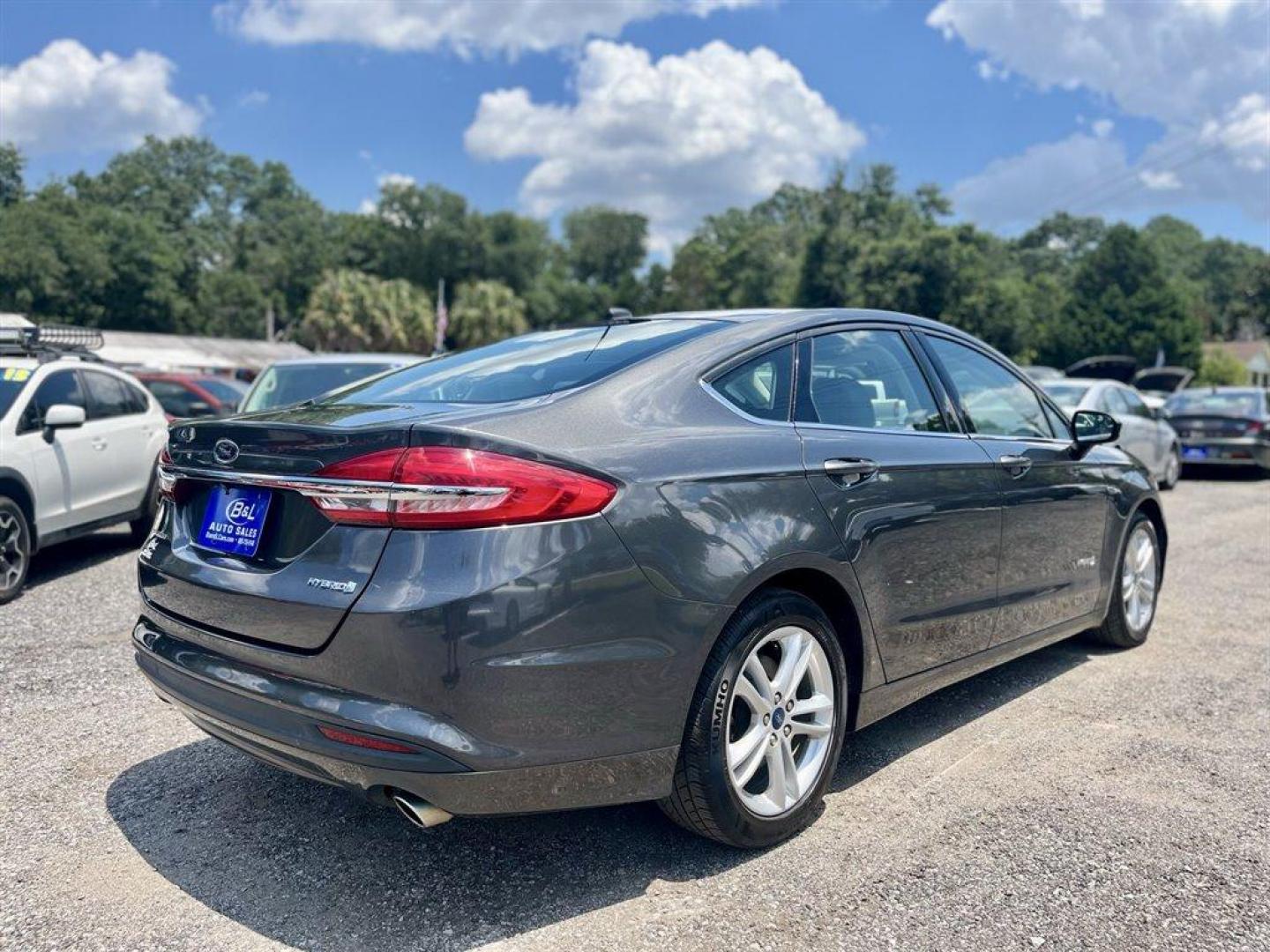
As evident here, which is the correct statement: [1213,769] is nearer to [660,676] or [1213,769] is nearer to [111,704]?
[660,676]

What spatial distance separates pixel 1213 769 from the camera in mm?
3711

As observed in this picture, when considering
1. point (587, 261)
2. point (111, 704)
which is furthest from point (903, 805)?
point (587, 261)

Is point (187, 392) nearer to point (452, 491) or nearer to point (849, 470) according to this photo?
point (849, 470)

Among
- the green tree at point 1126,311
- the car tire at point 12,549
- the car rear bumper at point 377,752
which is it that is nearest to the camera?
the car rear bumper at point 377,752

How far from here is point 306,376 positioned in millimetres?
9227

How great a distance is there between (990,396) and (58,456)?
638 centimetres

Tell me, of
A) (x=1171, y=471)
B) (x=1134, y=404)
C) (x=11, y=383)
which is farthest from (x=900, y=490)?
(x=1171, y=471)

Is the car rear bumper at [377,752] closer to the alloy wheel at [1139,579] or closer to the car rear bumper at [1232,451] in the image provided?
the alloy wheel at [1139,579]

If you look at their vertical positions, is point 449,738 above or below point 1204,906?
above

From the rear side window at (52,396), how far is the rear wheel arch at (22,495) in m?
0.43

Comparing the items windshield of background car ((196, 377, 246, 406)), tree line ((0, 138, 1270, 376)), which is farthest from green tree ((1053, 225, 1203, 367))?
windshield of background car ((196, 377, 246, 406))

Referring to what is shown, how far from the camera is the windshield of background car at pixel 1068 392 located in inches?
Result: 473

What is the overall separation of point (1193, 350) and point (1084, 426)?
188 feet

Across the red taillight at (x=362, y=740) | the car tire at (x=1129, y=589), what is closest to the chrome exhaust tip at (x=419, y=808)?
the red taillight at (x=362, y=740)
